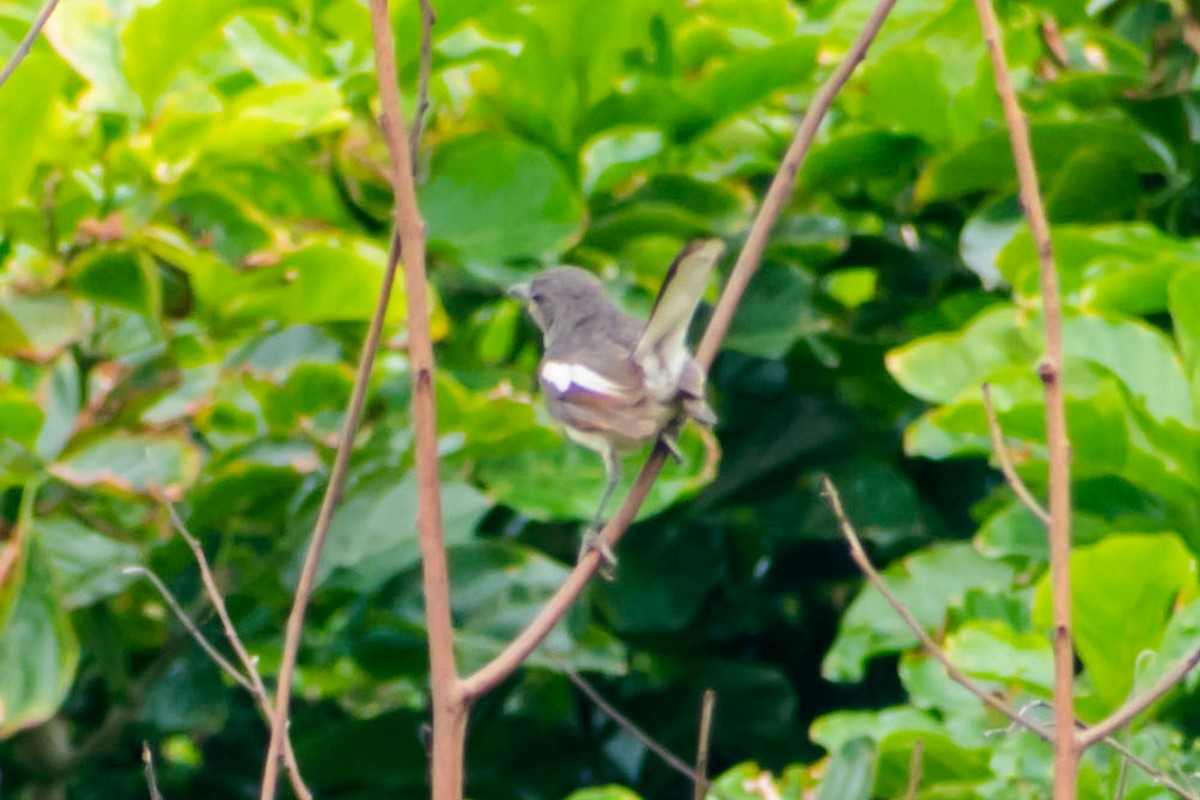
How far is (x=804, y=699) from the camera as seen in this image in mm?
2551

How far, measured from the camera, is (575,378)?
7.18 feet

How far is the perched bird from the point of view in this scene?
6.48ft

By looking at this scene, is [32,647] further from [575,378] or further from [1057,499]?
[1057,499]

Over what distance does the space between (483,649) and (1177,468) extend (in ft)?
2.90

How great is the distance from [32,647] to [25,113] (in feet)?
2.00

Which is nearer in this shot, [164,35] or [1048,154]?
[164,35]

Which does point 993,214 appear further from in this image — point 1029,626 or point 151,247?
point 151,247

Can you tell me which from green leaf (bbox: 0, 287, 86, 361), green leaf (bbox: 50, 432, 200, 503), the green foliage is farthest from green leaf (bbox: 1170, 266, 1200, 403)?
green leaf (bbox: 0, 287, 86, 361)

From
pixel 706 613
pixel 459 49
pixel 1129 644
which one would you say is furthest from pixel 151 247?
pixel 1129 644

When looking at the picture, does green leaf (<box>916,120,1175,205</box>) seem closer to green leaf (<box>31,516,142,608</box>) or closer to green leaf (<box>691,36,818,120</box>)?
green leaf (<box>691,36,818,120</box>)

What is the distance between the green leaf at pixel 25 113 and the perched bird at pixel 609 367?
0.67m

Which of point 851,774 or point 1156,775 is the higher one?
point 1156,775

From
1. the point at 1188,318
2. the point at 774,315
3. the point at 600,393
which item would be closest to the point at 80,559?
the point at 600,393

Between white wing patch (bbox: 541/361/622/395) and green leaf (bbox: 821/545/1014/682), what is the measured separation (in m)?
0.44
